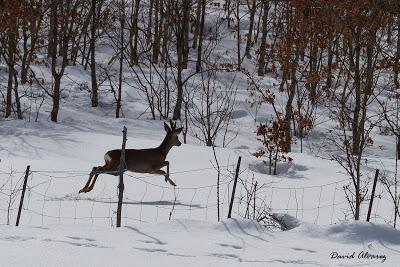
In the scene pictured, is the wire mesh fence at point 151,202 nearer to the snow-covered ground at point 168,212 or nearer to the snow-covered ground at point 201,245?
the snow-covered ground at point 168,212

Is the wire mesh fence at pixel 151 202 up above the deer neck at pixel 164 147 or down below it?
below

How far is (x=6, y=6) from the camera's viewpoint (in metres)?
19.7

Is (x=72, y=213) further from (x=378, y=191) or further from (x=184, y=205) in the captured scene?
(x=378, y=191)

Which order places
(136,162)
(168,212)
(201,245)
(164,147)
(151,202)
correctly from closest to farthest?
1. (201,245)
2. (168,212)
3. (151,202)
4. (136,162)
5. (164,147)

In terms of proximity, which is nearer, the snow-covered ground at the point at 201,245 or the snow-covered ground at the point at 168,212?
the snow-covered ground at the point at 201,245

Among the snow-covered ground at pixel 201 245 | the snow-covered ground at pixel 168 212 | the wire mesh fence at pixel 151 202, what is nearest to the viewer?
the snow-covered ground at pixel 201 245

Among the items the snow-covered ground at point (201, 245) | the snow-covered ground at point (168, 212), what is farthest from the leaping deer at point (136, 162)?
the snow-covered ground at point (201, 245)

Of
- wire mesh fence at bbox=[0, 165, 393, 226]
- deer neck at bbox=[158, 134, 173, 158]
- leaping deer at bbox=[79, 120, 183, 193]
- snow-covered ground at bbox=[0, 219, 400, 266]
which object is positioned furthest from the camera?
deer neck at bbox=[158, 134, 173, 158]
